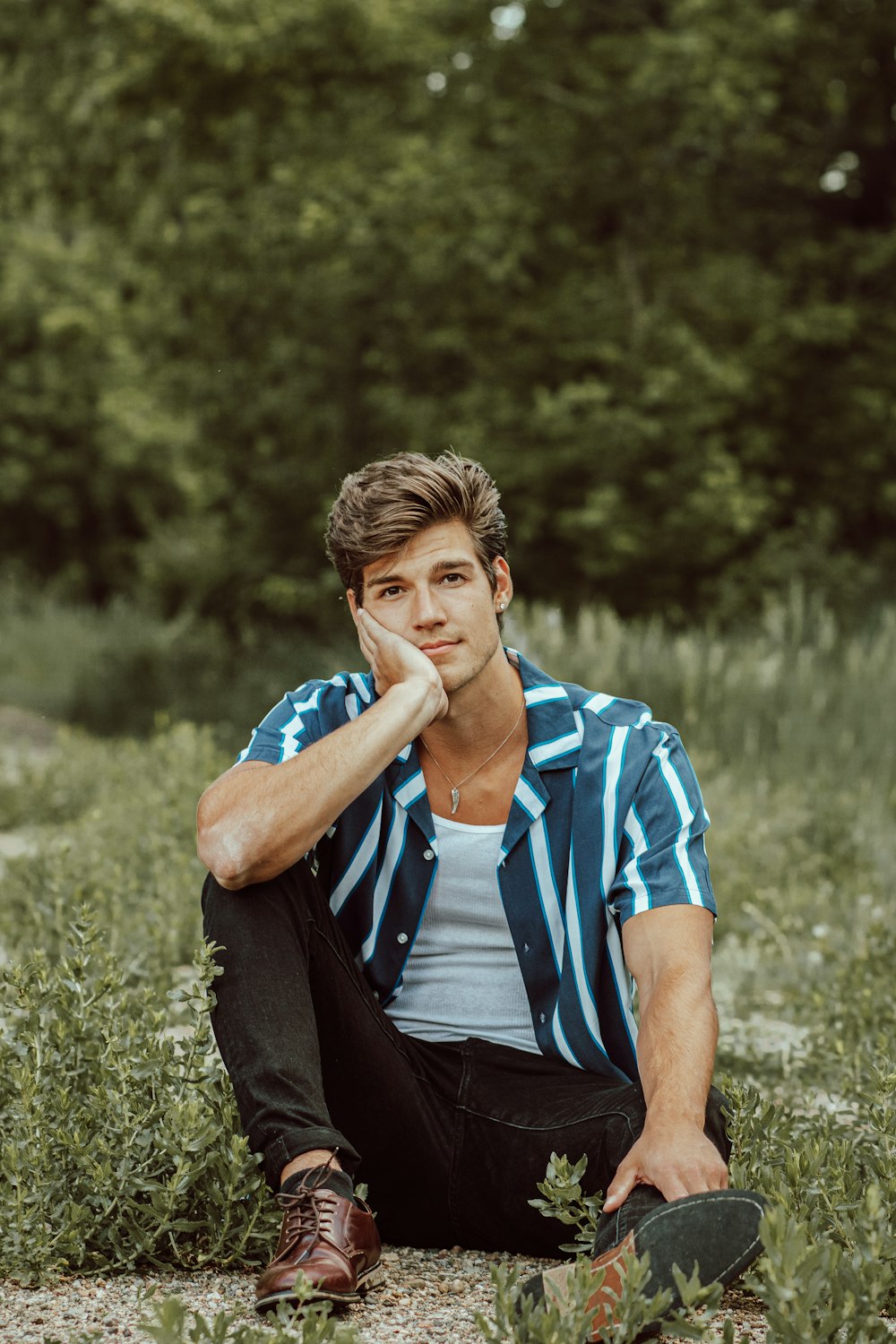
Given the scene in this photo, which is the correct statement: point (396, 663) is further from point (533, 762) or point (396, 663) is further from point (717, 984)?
point (717, 984)

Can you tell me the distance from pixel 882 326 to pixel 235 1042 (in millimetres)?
12198

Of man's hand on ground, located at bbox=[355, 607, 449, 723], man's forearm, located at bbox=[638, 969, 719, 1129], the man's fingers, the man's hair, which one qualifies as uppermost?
the man's hair

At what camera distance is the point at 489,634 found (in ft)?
10.4

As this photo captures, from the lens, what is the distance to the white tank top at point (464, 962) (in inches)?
118

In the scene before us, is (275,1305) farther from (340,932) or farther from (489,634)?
(489,634)

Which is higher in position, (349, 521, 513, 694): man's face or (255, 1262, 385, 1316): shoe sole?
(349, 521, 513, 694): man's face

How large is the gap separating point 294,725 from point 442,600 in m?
0.38

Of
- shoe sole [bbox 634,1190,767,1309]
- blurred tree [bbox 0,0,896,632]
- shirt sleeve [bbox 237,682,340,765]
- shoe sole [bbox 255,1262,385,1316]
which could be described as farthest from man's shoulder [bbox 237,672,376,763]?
blurred tree [bbox 0,0,896,632]

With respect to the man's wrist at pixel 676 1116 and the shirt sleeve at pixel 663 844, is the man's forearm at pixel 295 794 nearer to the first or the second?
the shirt sleeve at pixel 663 844

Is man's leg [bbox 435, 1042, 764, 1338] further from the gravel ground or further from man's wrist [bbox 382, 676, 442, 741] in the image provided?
man's wrist [bbox 382, 676, 442, 741]

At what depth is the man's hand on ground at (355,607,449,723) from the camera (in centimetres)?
302

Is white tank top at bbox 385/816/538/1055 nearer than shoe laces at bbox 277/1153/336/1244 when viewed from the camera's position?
No

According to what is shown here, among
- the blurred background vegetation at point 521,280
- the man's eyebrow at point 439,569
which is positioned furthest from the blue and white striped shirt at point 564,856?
the blurred background vegetation at point 521,280

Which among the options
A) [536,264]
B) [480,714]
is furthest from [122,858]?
[536,264]
